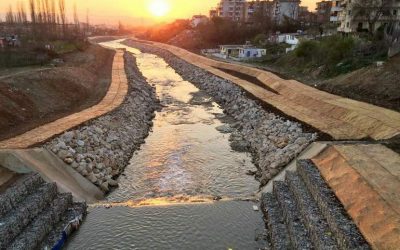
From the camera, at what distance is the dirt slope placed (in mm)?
26195

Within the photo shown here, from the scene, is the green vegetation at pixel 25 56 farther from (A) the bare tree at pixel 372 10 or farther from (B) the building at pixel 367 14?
(B) the building at pixel 367 14

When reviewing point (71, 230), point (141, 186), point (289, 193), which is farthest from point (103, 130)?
point (289, 193)

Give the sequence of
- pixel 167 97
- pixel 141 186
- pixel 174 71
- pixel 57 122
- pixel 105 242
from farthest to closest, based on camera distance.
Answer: pixel 174 71 < pixel 167 97 < pixel 57 122 < pixel 141 186 < pixel 105 242

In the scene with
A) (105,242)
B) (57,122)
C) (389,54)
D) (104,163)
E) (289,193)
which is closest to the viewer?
(105,242)

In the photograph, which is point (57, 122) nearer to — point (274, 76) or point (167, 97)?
point (167, 97)

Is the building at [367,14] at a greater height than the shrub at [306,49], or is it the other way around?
the building at [367,14]

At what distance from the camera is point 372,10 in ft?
188

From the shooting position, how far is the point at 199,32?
4178 inches

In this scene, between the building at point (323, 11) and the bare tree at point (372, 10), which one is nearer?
the bare tree at point (372, 10)

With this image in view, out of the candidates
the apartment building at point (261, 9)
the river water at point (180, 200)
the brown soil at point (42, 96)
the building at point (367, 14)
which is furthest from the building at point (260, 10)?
the river water at point (180, 200)

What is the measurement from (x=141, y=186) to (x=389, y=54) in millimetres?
27971

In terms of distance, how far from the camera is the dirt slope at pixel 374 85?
85.9 feet

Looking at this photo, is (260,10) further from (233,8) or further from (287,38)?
(233,8)

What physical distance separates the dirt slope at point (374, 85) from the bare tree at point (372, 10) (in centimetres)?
2600
